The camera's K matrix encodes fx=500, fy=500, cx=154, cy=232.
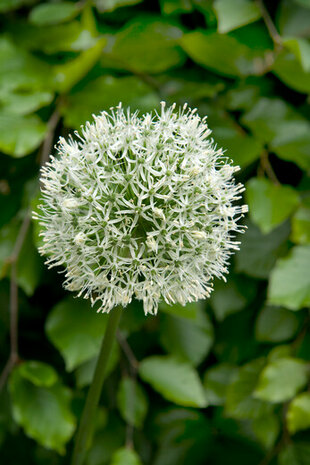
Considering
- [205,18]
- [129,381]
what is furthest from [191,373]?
[205,18]

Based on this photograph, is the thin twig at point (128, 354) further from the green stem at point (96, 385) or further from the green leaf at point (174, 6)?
the green leaf at point (174, 6)

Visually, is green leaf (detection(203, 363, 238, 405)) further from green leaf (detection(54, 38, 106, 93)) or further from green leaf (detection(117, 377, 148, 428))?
green leaf (detection(54, 38, 106, 93))

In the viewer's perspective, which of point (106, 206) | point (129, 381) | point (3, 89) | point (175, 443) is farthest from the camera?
point (175, 443)

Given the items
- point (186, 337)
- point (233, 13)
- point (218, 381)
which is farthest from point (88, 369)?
point (233, 13)

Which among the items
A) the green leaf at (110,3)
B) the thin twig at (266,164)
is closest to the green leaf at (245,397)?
the thin twig at (266,164)

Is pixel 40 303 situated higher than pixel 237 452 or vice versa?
pixel 40 303

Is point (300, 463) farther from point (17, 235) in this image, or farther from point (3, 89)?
point (3, 89)

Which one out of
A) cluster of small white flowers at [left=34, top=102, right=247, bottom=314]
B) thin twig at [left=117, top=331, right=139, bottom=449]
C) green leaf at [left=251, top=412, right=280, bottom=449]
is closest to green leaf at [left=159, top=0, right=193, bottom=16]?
cluster of small white flowers at [left=34, top=102, right=247, bottom=314]
